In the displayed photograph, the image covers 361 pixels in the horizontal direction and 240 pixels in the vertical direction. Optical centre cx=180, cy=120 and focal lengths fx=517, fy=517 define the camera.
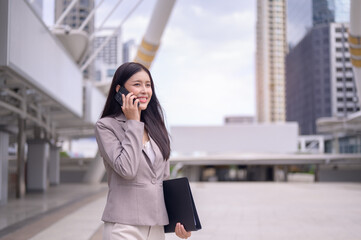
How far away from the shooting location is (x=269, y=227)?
884cm

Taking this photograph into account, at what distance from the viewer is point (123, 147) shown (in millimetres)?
2301

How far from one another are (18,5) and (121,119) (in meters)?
8.42

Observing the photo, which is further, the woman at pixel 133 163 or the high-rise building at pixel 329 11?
the high-rise building at pixel 329 11

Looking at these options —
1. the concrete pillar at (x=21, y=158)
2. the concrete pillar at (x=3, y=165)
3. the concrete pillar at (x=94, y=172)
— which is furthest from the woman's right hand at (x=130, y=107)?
the concrete pillar at (x=94, y=172)

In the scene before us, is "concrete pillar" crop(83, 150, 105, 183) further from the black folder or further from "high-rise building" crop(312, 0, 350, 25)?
"high-rise building" crop(312, 0, 350, 25)

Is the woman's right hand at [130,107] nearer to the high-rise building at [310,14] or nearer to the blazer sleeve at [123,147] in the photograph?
the blazer sleeve at [123,147]

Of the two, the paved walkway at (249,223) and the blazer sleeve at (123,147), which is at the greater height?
the blazer sleeve at (123,147)

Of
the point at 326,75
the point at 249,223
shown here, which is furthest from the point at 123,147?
the point at 326,75

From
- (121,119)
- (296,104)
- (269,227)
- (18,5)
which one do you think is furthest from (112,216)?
(296,104)

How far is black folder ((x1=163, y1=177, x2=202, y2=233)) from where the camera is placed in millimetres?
2412

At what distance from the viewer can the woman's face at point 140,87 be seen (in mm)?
2445

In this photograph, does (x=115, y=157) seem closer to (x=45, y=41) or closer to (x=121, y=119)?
(x=121, y=119)

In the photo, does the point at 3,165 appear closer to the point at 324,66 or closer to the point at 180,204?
the point at 180,204

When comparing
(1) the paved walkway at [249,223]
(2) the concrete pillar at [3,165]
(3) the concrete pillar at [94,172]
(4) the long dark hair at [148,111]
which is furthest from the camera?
(3) the concrete pillar at [94,172]
